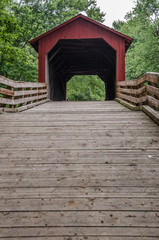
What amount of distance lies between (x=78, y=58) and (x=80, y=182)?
16.6 metres

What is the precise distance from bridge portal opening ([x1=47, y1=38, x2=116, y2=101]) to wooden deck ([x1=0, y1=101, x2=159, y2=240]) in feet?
32.5

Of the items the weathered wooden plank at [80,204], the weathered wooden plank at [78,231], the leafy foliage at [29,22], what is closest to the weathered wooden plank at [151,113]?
the weathered wooden plank at [80,204]

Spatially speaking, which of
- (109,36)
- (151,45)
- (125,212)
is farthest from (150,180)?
(151,45)

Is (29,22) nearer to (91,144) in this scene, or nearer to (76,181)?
(91,144)

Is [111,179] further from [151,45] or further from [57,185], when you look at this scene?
[151,45]

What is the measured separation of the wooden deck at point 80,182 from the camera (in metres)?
1.94

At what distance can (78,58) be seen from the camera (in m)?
18.0

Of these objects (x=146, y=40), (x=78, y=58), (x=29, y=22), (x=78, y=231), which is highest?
(x=29, y=22)

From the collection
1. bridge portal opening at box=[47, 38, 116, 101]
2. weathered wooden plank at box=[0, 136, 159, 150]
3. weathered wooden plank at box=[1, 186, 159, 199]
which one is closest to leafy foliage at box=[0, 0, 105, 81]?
bridge portal opening at box=[47, 38, 116, 101]

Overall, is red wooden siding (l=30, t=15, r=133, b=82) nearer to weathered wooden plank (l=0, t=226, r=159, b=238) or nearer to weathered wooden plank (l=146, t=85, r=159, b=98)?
weathered wooden plank (l=146, t=85, r=159, b=98)

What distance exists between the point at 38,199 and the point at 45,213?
240 millimetres

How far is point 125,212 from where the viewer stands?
2.11 m

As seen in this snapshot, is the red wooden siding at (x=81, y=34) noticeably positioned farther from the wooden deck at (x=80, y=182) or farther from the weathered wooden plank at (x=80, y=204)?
the weathered wooden plank at (x=80, y=204)

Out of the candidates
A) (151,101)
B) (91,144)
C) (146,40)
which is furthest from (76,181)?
(146,40)
